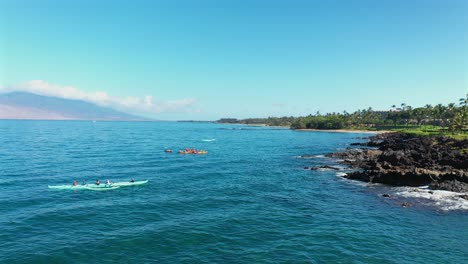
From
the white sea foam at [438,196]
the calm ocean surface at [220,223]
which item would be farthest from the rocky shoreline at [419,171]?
the calm ocean surface at [220,223]

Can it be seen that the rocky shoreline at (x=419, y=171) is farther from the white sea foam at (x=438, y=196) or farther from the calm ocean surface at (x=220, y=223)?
the calm ocean surface at (x=220, y=223)

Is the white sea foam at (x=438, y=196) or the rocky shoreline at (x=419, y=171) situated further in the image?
the rocky shoreline at (x=419, y=171)

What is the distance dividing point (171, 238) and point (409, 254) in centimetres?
2013

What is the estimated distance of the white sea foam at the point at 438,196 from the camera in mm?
38656

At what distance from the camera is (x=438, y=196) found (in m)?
43.1

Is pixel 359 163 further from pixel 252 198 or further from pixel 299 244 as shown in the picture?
pixel 299 244

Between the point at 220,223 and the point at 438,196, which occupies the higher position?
the point at 438,196

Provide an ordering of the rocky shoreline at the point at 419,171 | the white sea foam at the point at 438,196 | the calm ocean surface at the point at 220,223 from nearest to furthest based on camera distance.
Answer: the calm ocean surface at the point at 220,223 → the white sea foam at the point at 438,196 → the rocky shoreline at the point at 419,171

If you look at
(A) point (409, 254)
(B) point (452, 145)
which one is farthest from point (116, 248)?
(B) point (452, 145)

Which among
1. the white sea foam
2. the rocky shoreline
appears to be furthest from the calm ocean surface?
the rocky shoreline

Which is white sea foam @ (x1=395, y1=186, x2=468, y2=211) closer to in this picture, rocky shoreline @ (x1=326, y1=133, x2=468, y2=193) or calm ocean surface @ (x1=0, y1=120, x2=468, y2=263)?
rocky shoreline @ (x1=326, y1=133, x2=468, y2=193)

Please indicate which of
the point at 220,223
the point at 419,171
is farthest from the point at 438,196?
the point at 220,223

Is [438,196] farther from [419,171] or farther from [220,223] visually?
[220,223]

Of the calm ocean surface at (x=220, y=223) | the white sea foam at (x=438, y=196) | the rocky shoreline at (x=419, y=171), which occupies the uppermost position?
the rocky shoreline at (x=419, y=171)
